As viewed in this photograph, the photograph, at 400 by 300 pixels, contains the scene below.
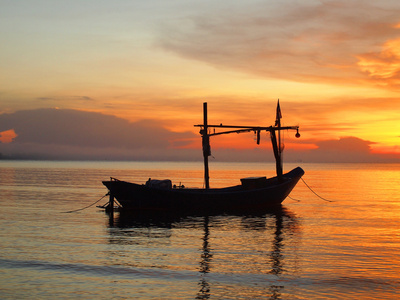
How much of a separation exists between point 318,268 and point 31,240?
15.0 meters

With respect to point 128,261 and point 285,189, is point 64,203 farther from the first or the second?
point 128,261

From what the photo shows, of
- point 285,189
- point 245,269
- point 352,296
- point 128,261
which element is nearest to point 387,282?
point 352,296

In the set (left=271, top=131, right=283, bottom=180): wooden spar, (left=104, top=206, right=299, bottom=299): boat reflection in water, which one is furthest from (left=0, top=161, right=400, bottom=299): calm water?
(left=271, top=131, right=283, bottom=180): wooden spar

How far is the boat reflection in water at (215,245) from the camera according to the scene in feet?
52.9

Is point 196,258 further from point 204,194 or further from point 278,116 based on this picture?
point 278,116

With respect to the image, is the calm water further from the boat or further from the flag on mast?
the flag on mast

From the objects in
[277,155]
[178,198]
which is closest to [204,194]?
[178,198]

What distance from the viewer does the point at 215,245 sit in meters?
23.2

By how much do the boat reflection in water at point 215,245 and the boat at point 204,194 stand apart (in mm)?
841

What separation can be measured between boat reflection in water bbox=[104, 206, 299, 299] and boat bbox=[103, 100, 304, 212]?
2.76 ft

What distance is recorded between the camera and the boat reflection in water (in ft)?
52.9

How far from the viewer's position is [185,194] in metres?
35.8

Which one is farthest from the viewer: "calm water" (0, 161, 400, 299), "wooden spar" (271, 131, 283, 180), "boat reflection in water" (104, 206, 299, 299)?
"wooden spar" (271, 131, 283, 180)

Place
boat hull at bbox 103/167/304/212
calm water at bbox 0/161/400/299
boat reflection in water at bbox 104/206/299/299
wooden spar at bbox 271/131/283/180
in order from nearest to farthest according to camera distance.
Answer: calm water at bbox 0/161/400/299, boat reflection in water at bbox 104/206/299/299, boat hull at bbox 103/167/304/212, wooden spar at bbox 271/131/283/180
